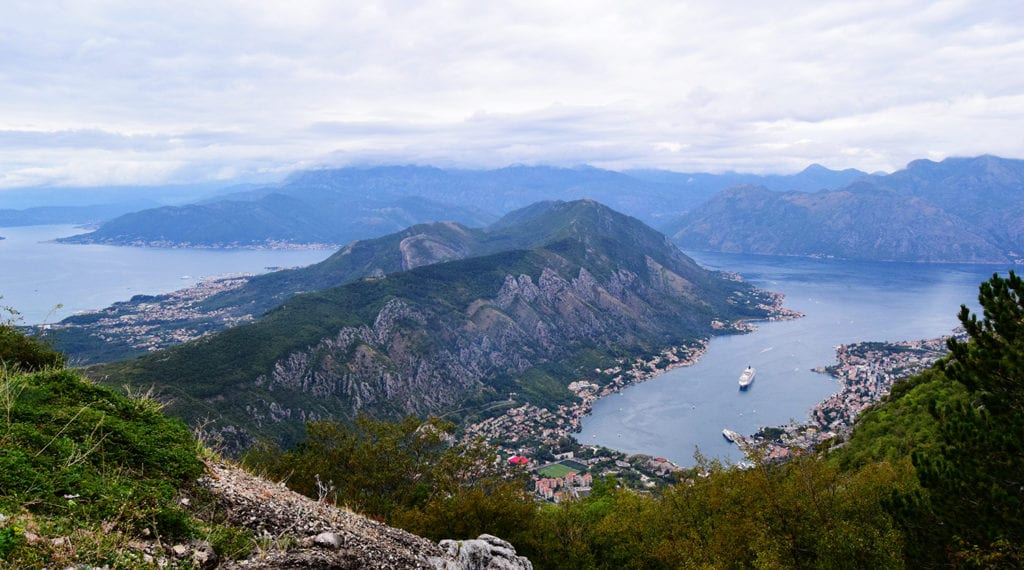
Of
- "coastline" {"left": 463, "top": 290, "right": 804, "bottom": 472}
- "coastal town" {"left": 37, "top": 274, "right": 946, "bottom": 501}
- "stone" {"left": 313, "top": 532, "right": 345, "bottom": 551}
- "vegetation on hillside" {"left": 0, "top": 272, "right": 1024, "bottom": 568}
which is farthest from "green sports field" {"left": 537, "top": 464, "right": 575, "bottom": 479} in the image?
"stone" {"left": 313, "top": 532, "right": 345, "bottom": 551}

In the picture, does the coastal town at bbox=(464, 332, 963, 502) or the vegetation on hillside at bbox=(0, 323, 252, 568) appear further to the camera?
the coastal town at bbox=(464, 332, 963, 502)

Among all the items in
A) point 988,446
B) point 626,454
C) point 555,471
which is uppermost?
point 988,446

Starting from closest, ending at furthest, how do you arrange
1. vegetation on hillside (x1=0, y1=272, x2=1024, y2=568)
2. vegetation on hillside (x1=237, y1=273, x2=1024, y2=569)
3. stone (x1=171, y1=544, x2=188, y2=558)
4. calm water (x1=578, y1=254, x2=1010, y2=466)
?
stone (x1=171, y1=544, x2=188, y2=558), vegetation on hillside (x1=0, y1=272, x2=1024, y2=568), vegetation on hillside (x1=237, y1=273, x2=1024, y2=569), calm water (x1=578, y1=254, x2=1010, y2=466)

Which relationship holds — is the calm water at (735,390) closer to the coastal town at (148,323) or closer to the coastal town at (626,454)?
the coastal town at (626,454)

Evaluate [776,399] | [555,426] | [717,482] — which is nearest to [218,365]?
[555,426]

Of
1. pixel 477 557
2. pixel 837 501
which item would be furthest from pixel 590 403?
pixel 477 557

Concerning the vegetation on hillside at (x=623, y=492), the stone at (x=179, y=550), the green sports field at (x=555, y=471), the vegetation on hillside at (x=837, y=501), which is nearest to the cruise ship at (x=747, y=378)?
the green sports field at (x=555, y=471)

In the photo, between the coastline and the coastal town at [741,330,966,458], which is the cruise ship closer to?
the coastal town at [741,330,966,458]

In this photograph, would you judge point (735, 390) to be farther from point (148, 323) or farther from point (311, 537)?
point (148, 323)
